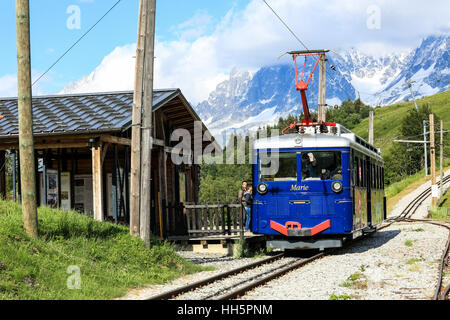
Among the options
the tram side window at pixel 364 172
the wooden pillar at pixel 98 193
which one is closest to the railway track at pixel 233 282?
the tram side window at pixel 364 172

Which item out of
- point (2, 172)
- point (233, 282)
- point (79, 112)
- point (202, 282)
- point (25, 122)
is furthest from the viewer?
point (2, 172)

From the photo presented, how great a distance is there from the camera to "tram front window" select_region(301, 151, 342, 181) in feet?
52.2

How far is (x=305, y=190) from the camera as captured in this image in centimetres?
1580

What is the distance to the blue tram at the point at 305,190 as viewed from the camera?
15.7 m

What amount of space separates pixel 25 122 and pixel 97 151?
17.9 ft

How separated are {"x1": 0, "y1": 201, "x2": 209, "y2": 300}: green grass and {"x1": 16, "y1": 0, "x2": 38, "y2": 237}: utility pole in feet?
1.10

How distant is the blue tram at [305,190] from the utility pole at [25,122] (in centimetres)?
651

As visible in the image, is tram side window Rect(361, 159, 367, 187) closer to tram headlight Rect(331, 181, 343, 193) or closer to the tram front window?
the tram front window

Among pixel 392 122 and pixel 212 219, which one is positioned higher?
pixel 392 122

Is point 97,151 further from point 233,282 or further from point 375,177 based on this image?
point 375,177

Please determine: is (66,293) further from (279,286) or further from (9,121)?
(9,121)

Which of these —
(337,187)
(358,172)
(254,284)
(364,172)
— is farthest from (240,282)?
(364,172)

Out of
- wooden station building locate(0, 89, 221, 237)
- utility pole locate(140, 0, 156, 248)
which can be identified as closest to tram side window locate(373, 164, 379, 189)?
wooden station building locate(0, 89, 221, 237)
